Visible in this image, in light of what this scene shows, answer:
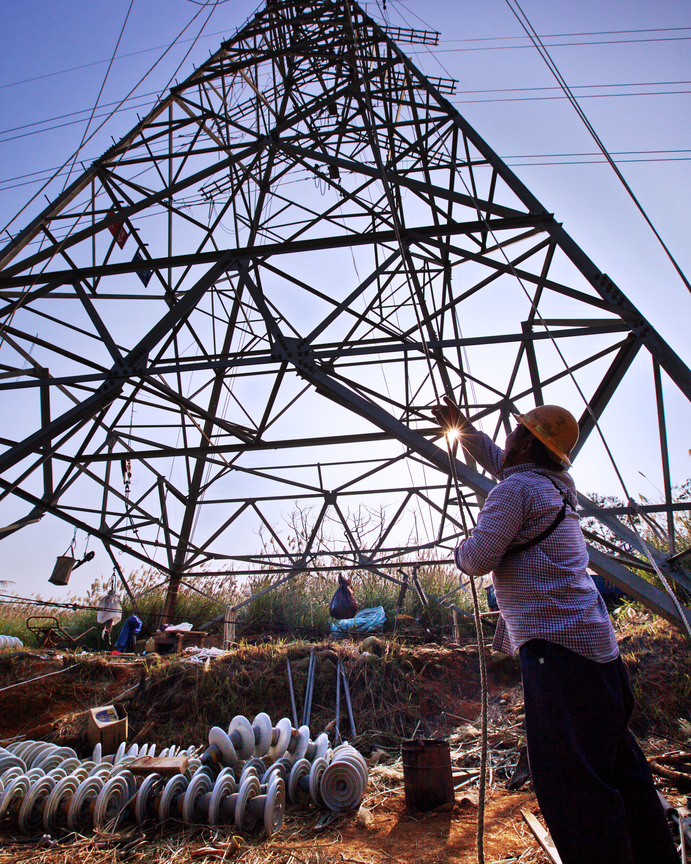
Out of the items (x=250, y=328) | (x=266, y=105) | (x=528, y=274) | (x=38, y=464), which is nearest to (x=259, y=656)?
(x=38, y=464)

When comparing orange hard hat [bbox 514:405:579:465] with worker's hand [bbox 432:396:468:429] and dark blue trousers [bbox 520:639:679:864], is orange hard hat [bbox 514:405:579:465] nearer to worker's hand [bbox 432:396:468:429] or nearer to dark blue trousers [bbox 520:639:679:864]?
dark blue trousers [bbox 520:639:679:864]

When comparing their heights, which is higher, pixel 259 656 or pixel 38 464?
pixel 38 464

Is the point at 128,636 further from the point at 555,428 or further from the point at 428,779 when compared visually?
the point at 555,428

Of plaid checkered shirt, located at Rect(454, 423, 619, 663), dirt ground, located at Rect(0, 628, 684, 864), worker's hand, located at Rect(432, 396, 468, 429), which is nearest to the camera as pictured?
plaid checkered shirt, located at Rect(454, 423, 619, 663)

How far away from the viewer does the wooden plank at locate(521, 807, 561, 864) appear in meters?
2.83

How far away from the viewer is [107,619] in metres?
12.3

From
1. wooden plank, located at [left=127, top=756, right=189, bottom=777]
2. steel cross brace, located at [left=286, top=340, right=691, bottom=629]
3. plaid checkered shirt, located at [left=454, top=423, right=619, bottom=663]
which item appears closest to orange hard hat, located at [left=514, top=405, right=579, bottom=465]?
plaid checkered shirt, located at [left=454, top=423, right=619, bottom=663]

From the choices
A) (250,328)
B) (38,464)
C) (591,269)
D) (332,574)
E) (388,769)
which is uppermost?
(250,328)

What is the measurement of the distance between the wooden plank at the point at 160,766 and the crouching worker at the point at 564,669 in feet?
11.2

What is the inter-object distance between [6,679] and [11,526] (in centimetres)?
336

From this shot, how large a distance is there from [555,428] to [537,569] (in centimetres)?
69

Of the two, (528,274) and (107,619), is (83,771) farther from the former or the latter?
(107,619)

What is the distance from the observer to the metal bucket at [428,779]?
4383 mm

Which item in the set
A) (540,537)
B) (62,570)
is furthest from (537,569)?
(62,570)
